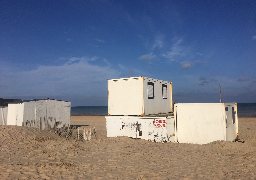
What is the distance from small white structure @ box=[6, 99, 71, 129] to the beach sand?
18.5ft

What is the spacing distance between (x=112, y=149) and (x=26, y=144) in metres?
5.52

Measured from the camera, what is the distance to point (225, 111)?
1257 centimetres

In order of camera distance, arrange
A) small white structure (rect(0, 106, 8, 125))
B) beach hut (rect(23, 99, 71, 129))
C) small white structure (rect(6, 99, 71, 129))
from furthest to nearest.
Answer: small white structure (rect(0, 106, 8, 125)), beach hut (rect(23, 99, 71, 129)), small white structure (rect(6, 99, 71, 129))

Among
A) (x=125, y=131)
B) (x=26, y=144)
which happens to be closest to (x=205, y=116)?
(x=125, y=131)

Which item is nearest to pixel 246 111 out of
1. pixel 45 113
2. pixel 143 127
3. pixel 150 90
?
pixel 150 90

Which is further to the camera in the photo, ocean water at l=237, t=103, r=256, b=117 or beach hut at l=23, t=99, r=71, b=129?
ocean water at l=237, t=103, r=256, b=117

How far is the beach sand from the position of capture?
23.6ft

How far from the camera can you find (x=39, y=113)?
19953 mm

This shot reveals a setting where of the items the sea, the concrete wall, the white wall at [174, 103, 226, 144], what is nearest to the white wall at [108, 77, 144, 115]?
the concrete wall

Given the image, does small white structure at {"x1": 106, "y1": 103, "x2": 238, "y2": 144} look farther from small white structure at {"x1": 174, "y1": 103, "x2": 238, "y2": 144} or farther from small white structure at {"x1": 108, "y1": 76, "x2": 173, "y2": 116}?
small white structure at {"x1": 108, "y1": 76, "x2": 173, "y2": 116}

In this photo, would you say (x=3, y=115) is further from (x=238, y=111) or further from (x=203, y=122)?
(x=238, y=111)

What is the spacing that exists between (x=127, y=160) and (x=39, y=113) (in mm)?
14013

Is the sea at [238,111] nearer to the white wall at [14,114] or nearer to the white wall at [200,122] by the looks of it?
the white wall at [200,122]

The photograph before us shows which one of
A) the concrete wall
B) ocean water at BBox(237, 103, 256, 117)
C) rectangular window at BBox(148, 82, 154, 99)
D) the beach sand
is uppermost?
rectangular window at BBox(148, 82, 154, 99)
